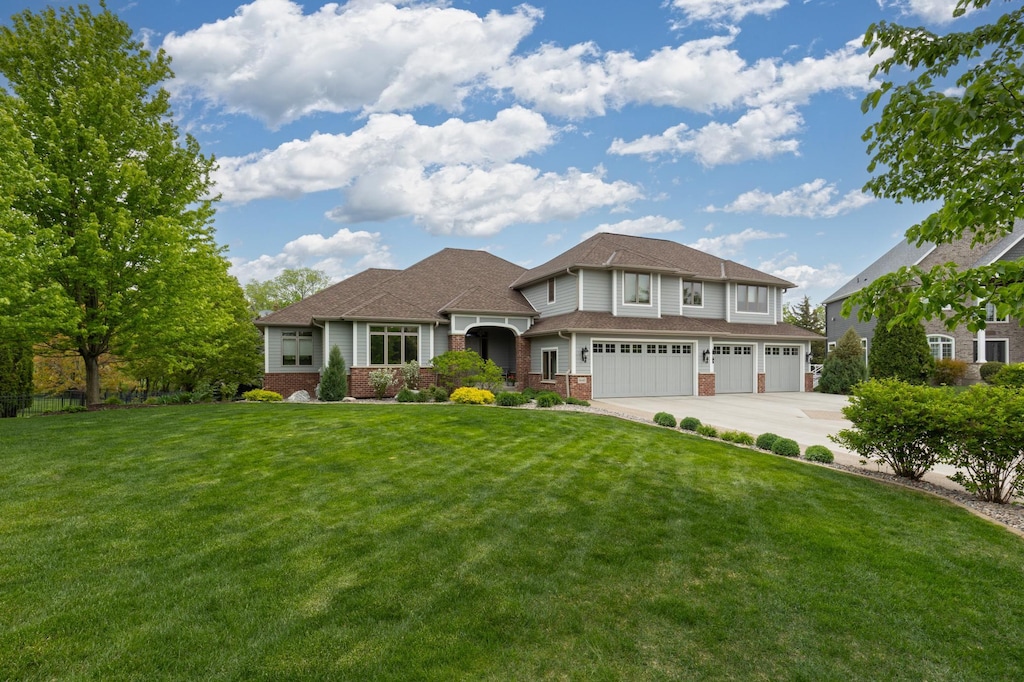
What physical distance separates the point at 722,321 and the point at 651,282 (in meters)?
4.89

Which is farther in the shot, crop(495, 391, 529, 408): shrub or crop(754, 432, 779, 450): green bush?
crop(495, 391, 529, 408): shrub

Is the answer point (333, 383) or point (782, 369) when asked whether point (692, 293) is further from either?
point (333, 383)

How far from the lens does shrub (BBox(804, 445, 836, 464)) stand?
859 cm

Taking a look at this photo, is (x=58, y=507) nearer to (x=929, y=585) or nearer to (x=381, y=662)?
(x=381, y=662)

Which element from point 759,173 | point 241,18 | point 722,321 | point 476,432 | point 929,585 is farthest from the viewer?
point 722,321

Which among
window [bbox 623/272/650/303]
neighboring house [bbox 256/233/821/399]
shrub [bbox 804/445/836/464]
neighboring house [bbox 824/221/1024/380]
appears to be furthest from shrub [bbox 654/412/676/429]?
neighboring house [bbox 824/221/1024/380]

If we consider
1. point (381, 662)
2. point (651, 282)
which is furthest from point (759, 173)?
point (381, 662)

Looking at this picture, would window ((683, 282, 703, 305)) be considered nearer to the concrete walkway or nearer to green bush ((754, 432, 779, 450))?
the concrete walkway

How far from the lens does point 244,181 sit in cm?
2511

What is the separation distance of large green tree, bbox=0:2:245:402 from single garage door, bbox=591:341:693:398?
45.4 feet

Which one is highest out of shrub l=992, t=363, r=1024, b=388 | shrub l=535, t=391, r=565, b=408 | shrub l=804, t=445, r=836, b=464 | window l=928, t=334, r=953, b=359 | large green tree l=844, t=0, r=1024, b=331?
large green tree l=844, t=0, r=1024, b=331

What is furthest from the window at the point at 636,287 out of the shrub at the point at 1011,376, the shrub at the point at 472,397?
the shrub at the point at 1011,376

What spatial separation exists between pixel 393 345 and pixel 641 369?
33.5ft

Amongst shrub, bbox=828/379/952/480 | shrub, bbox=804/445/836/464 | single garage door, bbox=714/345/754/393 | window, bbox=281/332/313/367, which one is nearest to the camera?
shrub, bbox=828/379/952/480
